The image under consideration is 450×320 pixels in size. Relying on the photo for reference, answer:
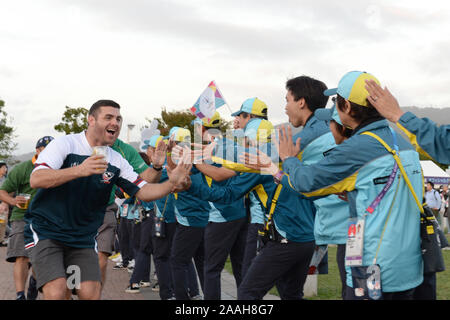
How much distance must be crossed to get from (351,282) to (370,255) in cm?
23

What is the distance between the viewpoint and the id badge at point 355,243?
10.8 feet

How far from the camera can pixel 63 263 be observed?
4.73 m

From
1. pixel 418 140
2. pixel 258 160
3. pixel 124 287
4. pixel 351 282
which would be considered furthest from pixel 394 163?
pixel 124 287

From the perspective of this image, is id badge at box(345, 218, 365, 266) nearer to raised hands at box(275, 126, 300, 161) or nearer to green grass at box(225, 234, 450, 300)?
raised hands at box(275, 126, 300, 161)

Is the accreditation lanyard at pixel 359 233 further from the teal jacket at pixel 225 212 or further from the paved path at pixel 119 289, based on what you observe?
the paved path at pixel 119 289

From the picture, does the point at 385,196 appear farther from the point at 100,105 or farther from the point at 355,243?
the point at 100,105

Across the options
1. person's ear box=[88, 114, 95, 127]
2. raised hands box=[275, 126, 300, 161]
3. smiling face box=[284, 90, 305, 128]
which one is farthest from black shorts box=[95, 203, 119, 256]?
raised hands box=[275, 126, 300, 161]

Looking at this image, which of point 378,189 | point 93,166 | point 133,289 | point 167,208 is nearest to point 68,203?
point 93,166

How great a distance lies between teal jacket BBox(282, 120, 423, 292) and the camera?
3.28 m

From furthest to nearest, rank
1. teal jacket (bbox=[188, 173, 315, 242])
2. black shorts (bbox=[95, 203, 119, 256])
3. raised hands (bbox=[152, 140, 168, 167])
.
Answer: black shorts (bbox=[95, 203, 119, 256]) → raised hands (bbox=[152, 140, 168, 167]) → teal jacket (bbox=[188, 173, 315, 242])

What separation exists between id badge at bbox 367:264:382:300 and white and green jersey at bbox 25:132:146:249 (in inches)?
97.9

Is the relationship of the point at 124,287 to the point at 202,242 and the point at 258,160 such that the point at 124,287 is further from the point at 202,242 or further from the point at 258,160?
the point at 258,160

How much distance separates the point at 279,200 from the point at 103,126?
1.70 metres

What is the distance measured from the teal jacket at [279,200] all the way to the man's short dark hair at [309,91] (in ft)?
2.53
